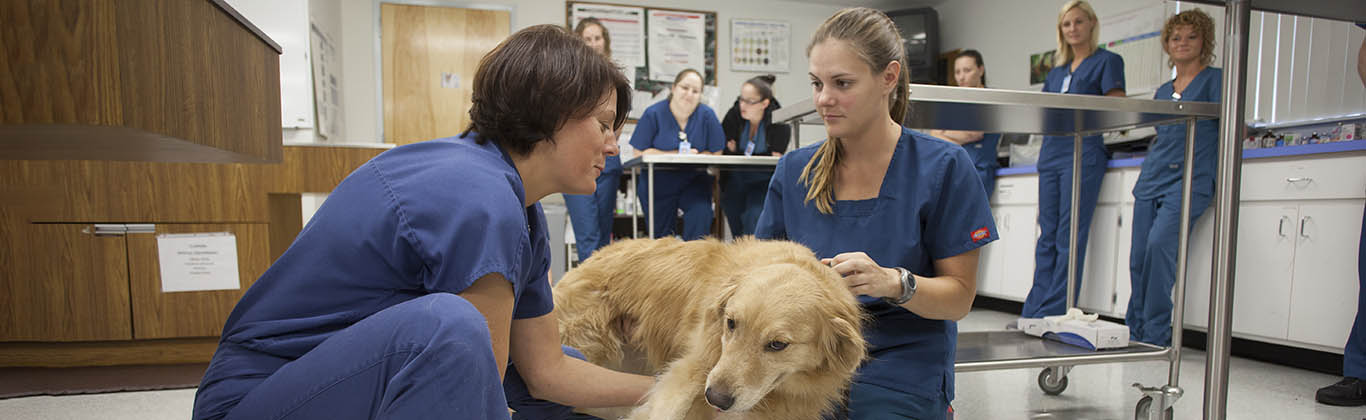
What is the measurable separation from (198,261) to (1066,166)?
186 inches

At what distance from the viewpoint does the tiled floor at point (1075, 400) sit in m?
2.41

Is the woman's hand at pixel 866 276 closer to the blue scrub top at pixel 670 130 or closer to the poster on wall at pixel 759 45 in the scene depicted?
the blue scrub top at pixel 670 130

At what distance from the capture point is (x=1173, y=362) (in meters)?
2.22

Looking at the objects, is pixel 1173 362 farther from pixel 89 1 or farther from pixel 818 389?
pixel 89 1

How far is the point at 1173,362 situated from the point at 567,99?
2303 mm

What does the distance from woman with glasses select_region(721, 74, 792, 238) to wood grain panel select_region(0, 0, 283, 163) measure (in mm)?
3385

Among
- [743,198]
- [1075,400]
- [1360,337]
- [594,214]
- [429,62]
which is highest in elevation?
[429,62]

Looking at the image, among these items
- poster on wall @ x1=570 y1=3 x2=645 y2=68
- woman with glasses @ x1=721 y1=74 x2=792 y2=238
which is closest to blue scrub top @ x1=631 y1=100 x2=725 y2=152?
woman with glasses @ x1=721 y1=74 x2=792 y2=238

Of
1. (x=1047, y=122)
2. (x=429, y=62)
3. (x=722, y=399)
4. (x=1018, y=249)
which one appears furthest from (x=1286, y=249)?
(x=429, y=62)

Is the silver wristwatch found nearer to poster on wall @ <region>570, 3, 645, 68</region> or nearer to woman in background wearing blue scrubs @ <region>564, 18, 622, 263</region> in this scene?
woman in background wearing blue scrubs @ <region>564, 18, 622, 263</region>

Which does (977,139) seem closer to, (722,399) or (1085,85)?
(1085,85)

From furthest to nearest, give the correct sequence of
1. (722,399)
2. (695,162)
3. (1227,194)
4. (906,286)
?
(695,162), (1227,194), (906,286), (722,399)

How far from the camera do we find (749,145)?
487 centimetres

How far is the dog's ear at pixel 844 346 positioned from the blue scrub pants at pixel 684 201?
3040mm
